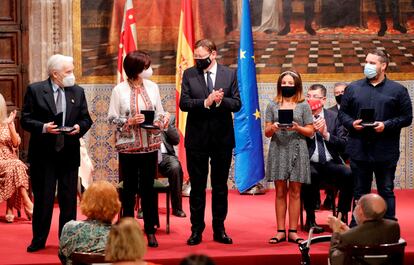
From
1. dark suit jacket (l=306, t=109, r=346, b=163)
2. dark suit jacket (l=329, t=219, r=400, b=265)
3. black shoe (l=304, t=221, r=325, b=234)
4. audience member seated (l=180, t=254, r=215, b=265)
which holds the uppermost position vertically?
audience member seated (l=180, t=254, r=215, b=265)

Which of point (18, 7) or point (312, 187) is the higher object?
point (18, 7)

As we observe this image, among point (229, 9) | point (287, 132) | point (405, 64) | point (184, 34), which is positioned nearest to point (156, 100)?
point (287, 132)

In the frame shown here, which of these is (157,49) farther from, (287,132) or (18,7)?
(287,132)

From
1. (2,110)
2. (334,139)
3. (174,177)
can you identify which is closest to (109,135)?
(174,177)

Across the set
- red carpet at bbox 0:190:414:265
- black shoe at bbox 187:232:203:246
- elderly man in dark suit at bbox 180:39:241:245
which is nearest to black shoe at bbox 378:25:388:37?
red carpet at bbox 0:190:414:265

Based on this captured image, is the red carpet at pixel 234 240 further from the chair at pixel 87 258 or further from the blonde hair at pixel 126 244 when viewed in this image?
the blonde hair at pixel 126 244

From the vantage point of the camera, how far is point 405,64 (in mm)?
11008

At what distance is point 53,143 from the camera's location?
7.13 m

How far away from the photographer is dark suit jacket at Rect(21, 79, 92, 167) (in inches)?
281

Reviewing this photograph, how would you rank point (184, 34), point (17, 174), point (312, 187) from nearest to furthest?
1. point (312, 187)
2. point (17, 174)
3. point (184, 34)

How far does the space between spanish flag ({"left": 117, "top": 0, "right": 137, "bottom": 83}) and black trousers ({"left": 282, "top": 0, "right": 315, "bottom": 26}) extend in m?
1.90

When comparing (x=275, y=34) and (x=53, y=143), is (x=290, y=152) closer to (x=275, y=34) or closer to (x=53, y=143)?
(x=53, y=143)

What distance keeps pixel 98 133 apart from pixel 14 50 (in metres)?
1.46

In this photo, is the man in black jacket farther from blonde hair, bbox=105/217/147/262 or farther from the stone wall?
the stone wall
